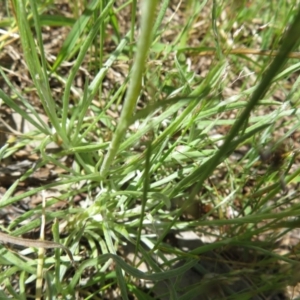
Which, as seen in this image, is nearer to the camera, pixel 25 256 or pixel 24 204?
pixel 25 256

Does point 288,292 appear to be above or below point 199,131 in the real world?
below

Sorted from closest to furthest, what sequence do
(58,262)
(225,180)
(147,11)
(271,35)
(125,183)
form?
(147,11) → (58,262) → (125,183) → (225,180) → (271,35)

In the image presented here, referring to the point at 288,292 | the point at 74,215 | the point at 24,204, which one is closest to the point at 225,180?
the point at 288,292

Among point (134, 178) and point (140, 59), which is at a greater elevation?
point (134, 178)

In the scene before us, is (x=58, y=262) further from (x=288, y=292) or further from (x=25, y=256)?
(x=288, y=292)

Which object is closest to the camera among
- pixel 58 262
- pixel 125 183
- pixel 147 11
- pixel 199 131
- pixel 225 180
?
pixel 147 11

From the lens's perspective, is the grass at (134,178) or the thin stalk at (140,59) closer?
the thin stalk at (140,59)

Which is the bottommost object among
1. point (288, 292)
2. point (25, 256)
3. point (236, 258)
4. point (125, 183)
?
point (288, 292)

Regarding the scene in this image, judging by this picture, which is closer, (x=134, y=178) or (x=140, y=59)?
(x=140, y=59)

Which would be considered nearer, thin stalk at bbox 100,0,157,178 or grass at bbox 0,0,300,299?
thin stalk at bbox 100,0,157,178
